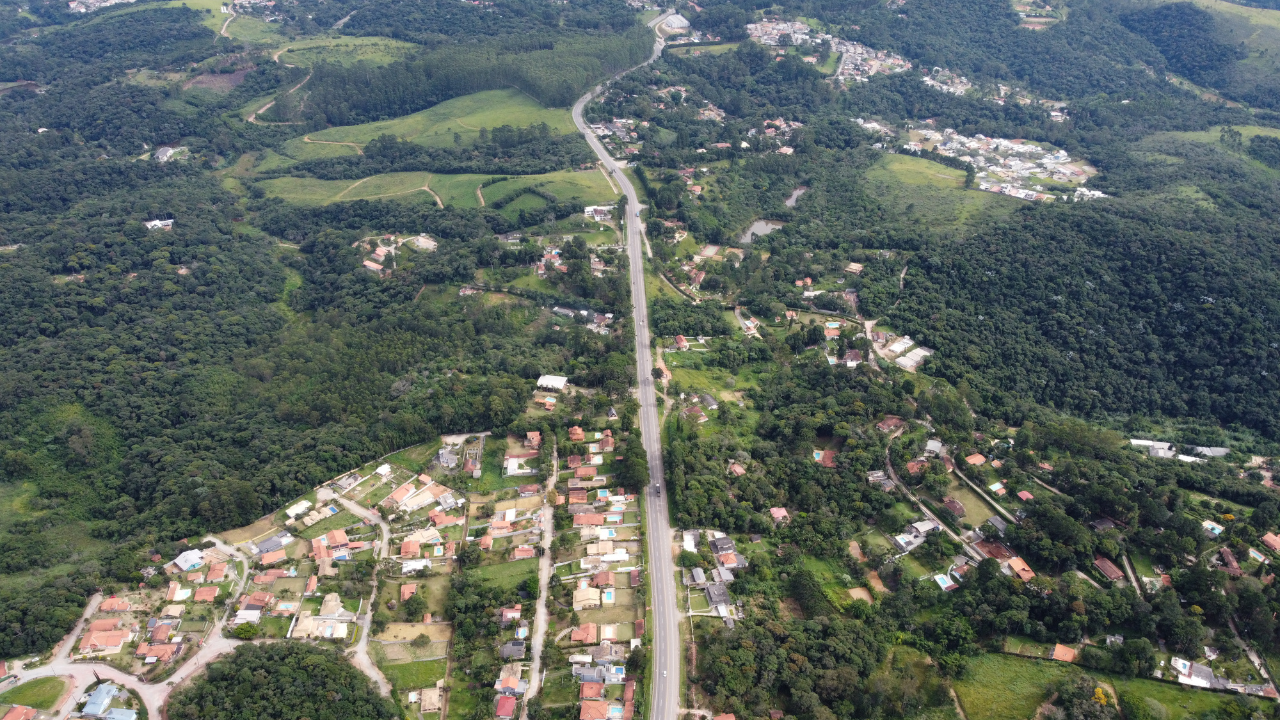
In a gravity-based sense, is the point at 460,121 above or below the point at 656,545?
above

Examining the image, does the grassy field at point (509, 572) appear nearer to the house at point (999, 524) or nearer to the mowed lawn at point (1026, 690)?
the mowed lawn at point (1026, 690)

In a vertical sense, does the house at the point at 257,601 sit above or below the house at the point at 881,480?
below

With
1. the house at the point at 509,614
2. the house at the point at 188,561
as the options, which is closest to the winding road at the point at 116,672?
the house at the point at 188,561

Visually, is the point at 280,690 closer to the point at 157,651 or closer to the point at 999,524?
the point at 157,651

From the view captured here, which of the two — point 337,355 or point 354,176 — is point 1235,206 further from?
point 354,176

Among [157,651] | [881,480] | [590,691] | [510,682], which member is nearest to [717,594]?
[590,691]

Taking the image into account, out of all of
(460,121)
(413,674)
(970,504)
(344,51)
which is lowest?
(413,674)
